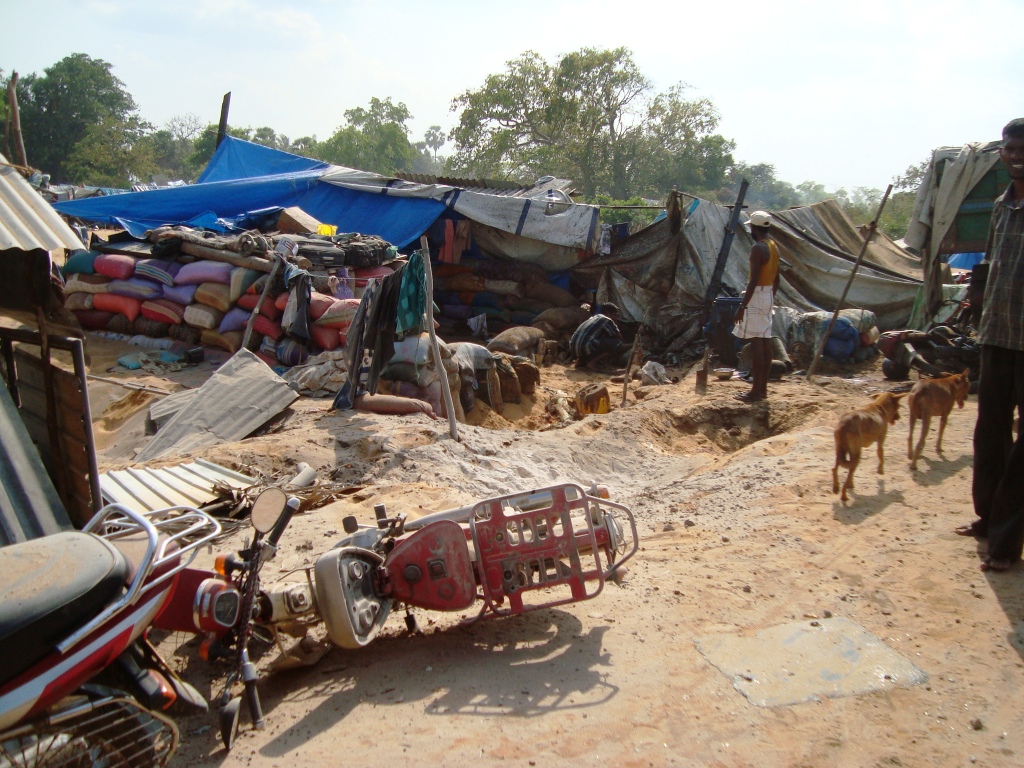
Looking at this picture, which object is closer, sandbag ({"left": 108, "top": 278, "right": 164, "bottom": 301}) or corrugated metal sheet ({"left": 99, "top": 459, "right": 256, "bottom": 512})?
corrugated metal sheet ({"left": 99, "top": 459, "right": 256, "bottom": 512})

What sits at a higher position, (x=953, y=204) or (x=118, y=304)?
(x=953, y=204)

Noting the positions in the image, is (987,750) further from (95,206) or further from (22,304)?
(95,206)

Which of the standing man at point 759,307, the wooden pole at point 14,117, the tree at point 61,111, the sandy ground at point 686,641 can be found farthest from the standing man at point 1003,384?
the tree at point 61,111

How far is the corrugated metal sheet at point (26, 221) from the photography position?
3024 millimetres

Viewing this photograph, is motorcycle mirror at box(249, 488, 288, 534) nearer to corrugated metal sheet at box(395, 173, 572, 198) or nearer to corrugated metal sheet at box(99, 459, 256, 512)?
corrugated metal sheet at box(99, 459, 256, 512)

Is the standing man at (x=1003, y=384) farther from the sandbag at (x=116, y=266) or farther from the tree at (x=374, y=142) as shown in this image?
the tree at (x=374, y=142)

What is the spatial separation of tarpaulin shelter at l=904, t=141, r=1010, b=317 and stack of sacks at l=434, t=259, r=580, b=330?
6.02 meters

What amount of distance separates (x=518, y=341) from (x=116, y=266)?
18.6 ft

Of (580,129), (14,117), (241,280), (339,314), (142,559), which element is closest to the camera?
(142,559)

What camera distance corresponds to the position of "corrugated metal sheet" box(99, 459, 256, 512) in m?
4.38

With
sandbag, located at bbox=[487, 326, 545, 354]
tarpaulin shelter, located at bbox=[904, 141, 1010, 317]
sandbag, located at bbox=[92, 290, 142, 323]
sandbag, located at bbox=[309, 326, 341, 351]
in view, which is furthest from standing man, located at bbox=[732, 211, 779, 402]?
sandbag, located at bbox=[92, 290, 142, 323]

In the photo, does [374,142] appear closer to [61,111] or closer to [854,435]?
[61,111]

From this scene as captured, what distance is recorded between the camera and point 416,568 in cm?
297

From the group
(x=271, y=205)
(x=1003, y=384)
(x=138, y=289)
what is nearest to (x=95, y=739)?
(x=1003, y=384)
